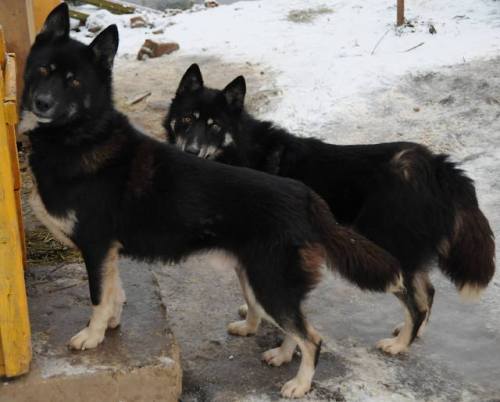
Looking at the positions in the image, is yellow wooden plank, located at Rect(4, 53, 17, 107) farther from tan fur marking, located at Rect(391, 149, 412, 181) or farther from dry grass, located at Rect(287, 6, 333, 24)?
dry grass, located at Rect(287, 6, 333, 24)

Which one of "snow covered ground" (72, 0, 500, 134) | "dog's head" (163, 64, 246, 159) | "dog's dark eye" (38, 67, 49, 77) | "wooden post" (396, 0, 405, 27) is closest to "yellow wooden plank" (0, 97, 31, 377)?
"dog's dark eye" (38, 67, 49, 77)

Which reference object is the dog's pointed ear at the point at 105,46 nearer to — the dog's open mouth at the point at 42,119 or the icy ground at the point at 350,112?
the dog's open mouth at the point at 42,119

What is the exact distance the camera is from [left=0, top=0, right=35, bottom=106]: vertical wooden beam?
7.28m

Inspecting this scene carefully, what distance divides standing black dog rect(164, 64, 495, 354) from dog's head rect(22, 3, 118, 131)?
5.00 ft

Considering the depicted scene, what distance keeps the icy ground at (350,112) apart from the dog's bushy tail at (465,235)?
57 cm

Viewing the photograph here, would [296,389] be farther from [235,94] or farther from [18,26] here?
[18,26]

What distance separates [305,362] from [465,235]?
1275 millimetres

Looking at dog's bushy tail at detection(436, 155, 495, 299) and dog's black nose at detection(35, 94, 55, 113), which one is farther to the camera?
dog's bushy tail at detection(436, 155, 495, 299)

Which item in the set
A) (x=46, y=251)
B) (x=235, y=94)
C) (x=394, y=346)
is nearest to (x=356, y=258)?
(x=394, y=346)

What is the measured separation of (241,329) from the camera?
4.73m

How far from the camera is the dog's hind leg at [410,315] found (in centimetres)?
450

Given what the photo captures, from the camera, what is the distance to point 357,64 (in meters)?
9.70

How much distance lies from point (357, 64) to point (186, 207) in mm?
6518

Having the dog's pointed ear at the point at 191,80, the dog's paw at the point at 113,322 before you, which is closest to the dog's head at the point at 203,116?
the dog's pointed ear at the point at 191,80
